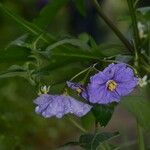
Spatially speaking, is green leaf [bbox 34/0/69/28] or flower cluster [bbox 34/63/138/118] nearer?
flower cluster [bbox 34/63/138/118]

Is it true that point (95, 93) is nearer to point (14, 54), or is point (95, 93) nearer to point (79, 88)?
point (79, 88)

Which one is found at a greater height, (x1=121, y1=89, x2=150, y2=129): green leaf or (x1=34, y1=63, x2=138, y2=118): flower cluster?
(x1=34, y1=63, x2=138, y2=118): flower cluster

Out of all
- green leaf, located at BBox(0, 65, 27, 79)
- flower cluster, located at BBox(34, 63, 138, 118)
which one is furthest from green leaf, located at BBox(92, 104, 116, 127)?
green leaf, located at BBox(0, 65, 27, 79)

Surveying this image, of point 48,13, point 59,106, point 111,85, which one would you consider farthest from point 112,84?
point 48,13

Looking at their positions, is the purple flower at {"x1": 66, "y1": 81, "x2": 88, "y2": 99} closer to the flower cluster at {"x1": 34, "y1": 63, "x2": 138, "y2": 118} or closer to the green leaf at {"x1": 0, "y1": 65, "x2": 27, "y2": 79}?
the flower cluster at {"x1": 34, "y1": 63, "x2": 138, "y2": 118}

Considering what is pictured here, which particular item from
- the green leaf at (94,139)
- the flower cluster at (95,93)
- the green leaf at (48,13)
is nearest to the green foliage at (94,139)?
the green leaf at (94,139)

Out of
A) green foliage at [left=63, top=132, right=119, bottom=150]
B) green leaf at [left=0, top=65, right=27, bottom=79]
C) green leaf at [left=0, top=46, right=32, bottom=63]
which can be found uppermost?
green leaf at [left=0, top=46, right=32, bottom=63]

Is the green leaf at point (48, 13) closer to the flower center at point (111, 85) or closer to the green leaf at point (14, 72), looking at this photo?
the green leaf at point (14, 72)
